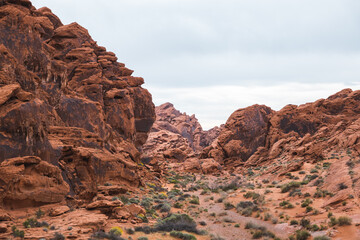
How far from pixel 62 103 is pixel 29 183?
14235 millimetres

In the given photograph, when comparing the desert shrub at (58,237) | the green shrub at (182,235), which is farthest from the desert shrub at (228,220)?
the desert shrub at (58,237)

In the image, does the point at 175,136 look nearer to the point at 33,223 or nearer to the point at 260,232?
the point at 260,232

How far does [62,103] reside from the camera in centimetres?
2909

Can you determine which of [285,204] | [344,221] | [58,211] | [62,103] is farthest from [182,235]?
[62,103]

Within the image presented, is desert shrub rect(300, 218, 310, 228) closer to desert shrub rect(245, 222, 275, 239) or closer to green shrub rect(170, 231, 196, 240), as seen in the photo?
desert shrub rect(245, 222, 275, 239)

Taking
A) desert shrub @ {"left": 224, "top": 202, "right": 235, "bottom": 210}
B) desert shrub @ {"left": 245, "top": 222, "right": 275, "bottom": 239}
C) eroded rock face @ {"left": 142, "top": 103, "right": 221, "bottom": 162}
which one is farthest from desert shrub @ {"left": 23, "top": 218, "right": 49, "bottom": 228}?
eroded rock face @ {"left": 142, "top": 103, "right": 221, "bottom": 162}

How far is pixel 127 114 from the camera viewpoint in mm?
44000

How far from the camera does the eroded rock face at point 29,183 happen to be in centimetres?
1538

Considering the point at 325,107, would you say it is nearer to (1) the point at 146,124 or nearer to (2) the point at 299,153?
(2) the point at 299,153

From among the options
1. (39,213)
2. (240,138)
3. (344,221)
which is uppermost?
(240,138)

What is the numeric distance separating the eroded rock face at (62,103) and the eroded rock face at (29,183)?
484mm

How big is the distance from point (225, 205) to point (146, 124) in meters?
26.8

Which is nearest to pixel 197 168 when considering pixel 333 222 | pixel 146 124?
pixel 146 124

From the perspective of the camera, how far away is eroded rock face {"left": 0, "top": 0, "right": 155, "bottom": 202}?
59.2 feet
